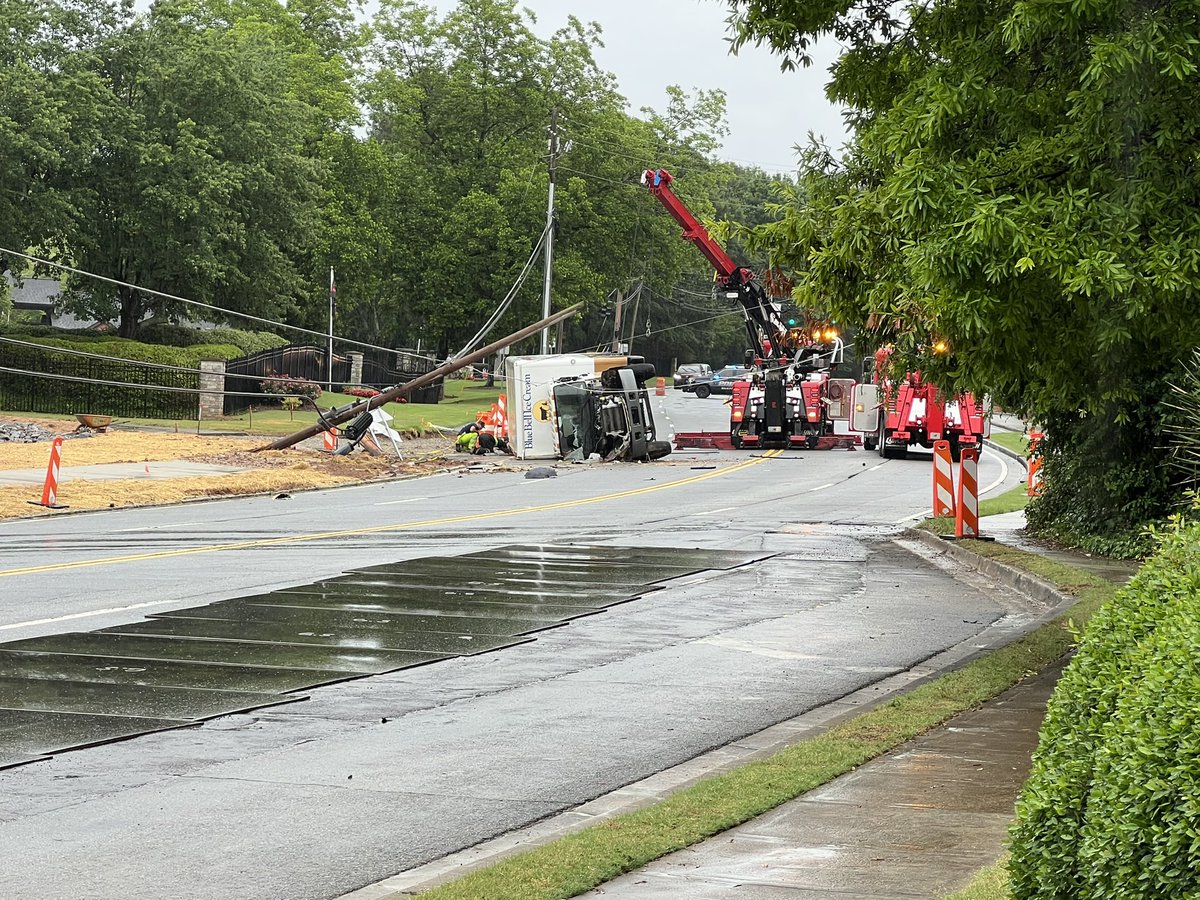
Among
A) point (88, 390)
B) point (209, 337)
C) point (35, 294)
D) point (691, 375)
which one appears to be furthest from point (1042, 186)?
point (35, 294)

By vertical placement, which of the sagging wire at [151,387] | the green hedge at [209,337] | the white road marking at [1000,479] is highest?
the green hedge at [209,337]

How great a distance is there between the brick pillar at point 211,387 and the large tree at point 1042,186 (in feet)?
120

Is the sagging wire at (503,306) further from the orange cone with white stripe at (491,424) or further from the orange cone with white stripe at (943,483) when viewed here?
the orange cone with white stripe at (943,483)

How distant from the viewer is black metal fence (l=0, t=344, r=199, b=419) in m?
48.4

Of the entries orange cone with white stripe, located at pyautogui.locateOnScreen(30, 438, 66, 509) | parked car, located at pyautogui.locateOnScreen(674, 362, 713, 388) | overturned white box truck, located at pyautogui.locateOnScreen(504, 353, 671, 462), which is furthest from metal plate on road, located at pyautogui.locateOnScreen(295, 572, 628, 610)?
parked car, located at pyautogui.locateOnScreen(674, 362, 713, 388)

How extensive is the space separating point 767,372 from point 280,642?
31973mm

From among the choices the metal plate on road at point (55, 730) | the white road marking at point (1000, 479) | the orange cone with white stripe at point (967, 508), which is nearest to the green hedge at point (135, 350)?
the white road marking at point (1000, 479)

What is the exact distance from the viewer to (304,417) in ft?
171

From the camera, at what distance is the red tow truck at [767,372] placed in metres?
42.6

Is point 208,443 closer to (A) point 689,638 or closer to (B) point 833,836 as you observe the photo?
(A) point 689,638

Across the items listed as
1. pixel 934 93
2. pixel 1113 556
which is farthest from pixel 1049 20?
pixel 1113 556

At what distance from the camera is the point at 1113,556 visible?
701 inches

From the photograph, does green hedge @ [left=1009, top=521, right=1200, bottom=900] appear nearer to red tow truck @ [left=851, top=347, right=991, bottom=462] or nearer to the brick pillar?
red tow truck @ [left=851, top=347, right=991, bottom=462]

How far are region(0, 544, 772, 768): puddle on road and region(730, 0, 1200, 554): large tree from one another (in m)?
4.55
